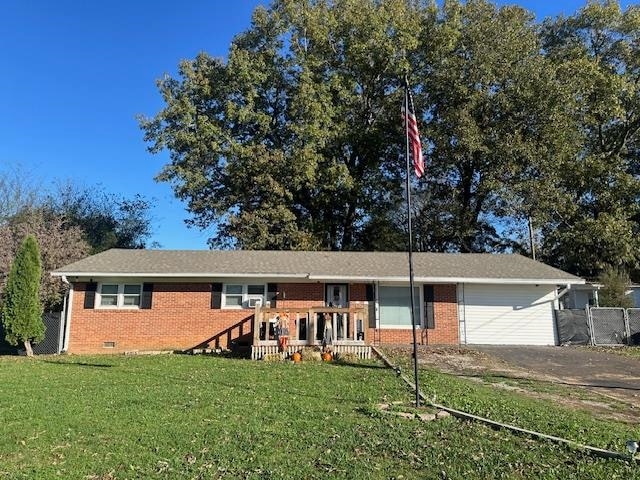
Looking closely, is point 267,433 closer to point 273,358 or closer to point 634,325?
point 273,358

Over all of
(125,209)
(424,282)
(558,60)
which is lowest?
(424,282)

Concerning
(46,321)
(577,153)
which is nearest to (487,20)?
(577,153)

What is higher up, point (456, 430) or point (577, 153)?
point (577, 153)

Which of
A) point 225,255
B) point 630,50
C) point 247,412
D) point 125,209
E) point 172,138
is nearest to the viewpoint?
point 247,412

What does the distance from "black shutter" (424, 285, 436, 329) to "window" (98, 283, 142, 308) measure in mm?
9615

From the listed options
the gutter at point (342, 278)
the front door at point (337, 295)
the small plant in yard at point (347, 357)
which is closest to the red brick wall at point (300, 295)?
the front door at point (337, 295)

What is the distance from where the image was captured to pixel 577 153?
1065 inches

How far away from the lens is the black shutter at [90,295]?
16734 mm

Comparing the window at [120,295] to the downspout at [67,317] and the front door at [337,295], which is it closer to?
the downspout at [67,317]

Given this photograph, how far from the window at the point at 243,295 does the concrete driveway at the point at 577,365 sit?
7.21 m

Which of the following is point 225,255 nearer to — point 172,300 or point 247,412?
point 172,300

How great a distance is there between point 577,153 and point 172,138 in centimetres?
2113

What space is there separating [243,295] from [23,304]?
6.57 m

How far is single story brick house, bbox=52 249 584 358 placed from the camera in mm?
16594
